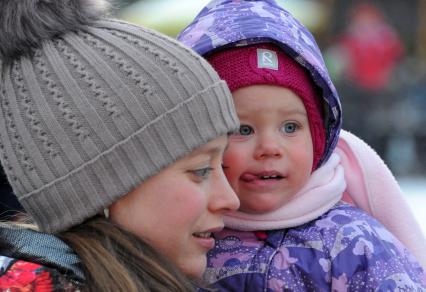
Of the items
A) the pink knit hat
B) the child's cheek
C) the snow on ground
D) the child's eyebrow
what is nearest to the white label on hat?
the pink knit hat

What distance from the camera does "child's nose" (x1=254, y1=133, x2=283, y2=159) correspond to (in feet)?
7.72

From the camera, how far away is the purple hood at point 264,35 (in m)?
2.39

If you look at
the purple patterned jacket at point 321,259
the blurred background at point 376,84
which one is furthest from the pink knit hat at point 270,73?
the blurred background at point 376,84

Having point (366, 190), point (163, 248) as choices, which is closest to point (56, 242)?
point (163, 248)

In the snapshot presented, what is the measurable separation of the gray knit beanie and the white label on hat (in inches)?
12.1

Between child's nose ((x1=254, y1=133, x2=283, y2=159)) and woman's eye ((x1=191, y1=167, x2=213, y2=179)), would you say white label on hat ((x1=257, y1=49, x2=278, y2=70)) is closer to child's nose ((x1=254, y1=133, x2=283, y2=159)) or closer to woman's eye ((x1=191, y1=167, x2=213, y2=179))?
child's nose ((x1=254, y1=133, x2=283, y2=159))

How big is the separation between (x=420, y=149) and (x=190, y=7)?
3671mm

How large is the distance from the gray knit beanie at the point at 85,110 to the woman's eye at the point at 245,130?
283 millimetres

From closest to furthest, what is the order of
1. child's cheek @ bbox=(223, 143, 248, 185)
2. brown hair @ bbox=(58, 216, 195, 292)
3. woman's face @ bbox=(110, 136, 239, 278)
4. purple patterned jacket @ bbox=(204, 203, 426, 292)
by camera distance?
brown hair @ bbox=(58, 216, 195, 292), woman's face @ bbox=(110, 136, 239, 278), purple patterned jacket @ bbox=(204, 203, 426, 292), child's cheek @ bbox=(223, 143, 248, 185)

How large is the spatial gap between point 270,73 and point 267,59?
50mm

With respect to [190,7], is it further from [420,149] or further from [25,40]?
[25,40]

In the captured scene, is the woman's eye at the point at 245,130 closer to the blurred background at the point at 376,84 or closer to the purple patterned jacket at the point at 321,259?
the purple patterned jacket at the point at 321,259

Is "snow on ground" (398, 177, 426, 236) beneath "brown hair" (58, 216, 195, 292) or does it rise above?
beneath

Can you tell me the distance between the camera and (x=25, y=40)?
2.06 metres
